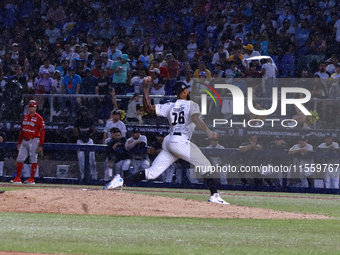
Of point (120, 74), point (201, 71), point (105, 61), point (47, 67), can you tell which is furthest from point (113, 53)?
Answer: point (201, 71)

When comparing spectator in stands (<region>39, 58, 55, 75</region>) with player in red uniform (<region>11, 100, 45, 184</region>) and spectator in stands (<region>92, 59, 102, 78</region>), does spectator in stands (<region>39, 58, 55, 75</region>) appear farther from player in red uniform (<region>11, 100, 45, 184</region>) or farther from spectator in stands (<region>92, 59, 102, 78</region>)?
player in red uniform (<region>11, 100, 45, 184</region>)

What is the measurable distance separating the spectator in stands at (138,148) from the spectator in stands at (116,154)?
0.15 meters

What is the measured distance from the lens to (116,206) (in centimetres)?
998

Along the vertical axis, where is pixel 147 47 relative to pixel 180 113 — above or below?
above

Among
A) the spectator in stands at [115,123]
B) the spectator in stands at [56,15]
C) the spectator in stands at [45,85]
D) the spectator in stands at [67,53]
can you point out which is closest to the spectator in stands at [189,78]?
the spectator in stands at [115,123]

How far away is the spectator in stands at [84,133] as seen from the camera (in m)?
16.5

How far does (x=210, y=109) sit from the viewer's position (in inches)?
601

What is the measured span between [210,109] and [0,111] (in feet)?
19.4

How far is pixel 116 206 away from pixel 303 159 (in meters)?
6.78

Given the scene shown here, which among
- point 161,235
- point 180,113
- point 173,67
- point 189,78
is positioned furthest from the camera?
point 173,67

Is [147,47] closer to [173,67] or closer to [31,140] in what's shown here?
[173,67]

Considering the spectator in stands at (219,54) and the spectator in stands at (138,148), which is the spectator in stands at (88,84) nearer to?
the spectator in stands at (138,148)

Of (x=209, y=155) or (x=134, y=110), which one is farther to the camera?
(x=134, y=110)

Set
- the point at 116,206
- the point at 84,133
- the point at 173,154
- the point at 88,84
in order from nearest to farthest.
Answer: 1. the point at 116,206
2. the point at 173,154
3. the point at 84,133
4. the point at 88,84
